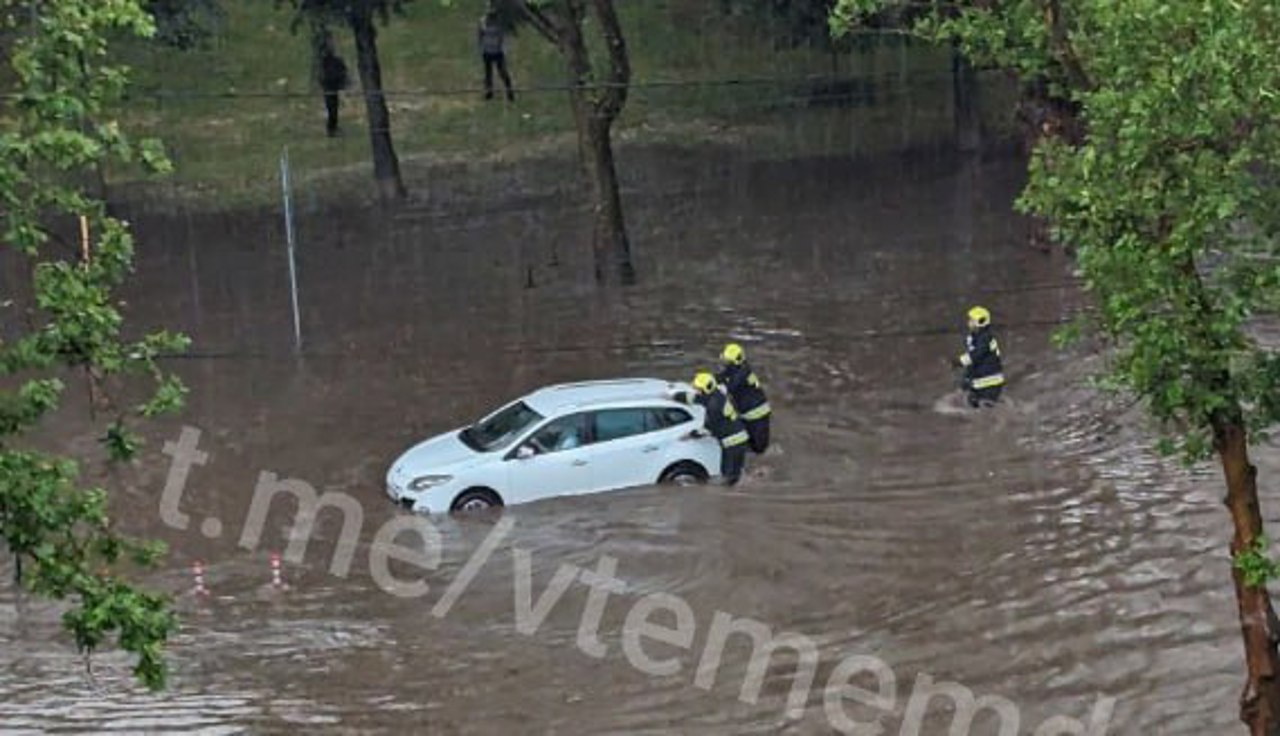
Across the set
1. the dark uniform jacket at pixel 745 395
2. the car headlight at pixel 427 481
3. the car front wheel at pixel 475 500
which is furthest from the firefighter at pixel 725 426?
the car headlight at pixel 427 481

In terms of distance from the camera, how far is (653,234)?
1297 inches

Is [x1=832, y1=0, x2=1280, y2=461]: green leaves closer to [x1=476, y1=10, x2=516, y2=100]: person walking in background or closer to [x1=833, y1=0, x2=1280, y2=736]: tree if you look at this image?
[x1=833, y1=0, x2=1280, y2=736]: tree

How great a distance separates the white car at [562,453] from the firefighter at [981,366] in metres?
3.51

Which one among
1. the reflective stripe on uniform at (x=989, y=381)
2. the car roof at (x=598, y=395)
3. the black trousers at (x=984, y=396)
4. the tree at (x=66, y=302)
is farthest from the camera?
the black trousers at (x=984, y=396)

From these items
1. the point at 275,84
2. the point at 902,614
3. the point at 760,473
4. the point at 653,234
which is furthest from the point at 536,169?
the point at 902,614

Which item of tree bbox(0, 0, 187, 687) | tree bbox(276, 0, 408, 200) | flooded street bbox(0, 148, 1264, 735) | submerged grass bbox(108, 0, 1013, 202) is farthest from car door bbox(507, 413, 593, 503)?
submerged grass bbox(108, 0, 1013, 202)

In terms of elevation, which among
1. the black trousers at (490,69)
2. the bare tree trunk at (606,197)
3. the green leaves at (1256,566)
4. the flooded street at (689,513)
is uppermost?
the black trousers at (490,69)

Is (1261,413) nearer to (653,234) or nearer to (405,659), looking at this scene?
(405,659)

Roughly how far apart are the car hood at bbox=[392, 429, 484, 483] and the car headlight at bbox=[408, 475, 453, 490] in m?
Answer: 0.05

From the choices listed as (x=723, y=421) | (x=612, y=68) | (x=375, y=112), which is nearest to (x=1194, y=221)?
(x=723, y=421)

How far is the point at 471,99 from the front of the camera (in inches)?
1642

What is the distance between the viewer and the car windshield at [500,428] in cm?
1928

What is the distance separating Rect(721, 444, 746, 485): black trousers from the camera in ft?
63.8

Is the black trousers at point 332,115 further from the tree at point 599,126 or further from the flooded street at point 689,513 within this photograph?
the tree at point 599,126
